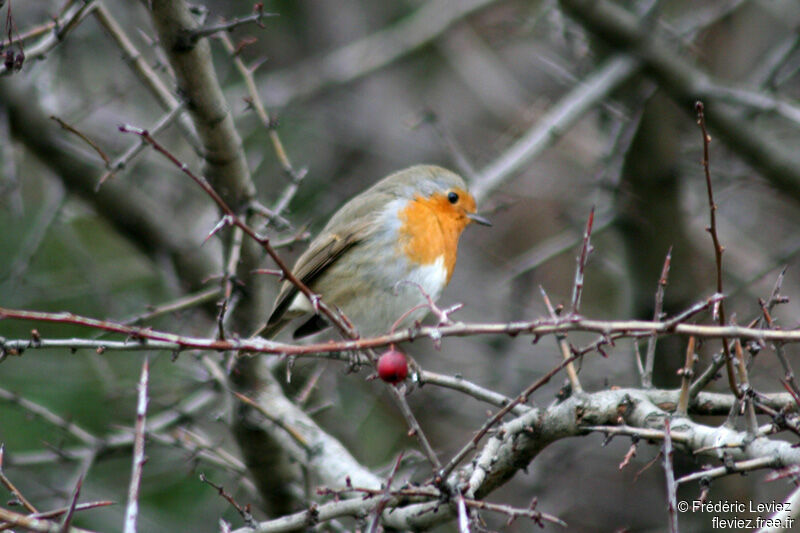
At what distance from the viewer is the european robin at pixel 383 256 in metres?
3.71

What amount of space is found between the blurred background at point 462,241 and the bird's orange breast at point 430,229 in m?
0.34

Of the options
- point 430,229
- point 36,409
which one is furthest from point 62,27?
point 430,229

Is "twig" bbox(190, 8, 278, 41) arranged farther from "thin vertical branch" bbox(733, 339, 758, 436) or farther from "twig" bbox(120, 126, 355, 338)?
"thin vertical branch" bbox(733, 339, 758, 436)

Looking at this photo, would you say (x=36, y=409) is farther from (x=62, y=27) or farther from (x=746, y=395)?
(x=746, y=395)

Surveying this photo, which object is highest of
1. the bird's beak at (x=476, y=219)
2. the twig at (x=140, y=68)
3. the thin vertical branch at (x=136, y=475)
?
the twig at (x=140, y=68)

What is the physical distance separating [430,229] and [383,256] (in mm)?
258

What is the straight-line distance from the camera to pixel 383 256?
3.74m

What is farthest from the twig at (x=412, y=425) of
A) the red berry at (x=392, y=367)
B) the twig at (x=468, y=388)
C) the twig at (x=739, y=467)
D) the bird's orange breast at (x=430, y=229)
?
the bird's orange breast at (x=430, y=229)

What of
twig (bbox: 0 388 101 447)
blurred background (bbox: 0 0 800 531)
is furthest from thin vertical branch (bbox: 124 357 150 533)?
twig (bbox: 0 388 101 447)

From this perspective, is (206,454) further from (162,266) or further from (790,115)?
(790,115)

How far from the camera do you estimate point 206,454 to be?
371 cm

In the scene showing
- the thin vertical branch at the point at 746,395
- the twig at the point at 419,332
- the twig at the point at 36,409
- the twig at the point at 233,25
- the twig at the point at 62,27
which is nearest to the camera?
the twig at the point at 419,332

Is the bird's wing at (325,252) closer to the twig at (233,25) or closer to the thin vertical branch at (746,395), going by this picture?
the twig at (233,25)

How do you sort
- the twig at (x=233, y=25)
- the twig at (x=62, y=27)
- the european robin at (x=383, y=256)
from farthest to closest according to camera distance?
the european robin at (x=383, y=256) < the twig at (x=62, y=27) < the twig at (x=233, y=25)
